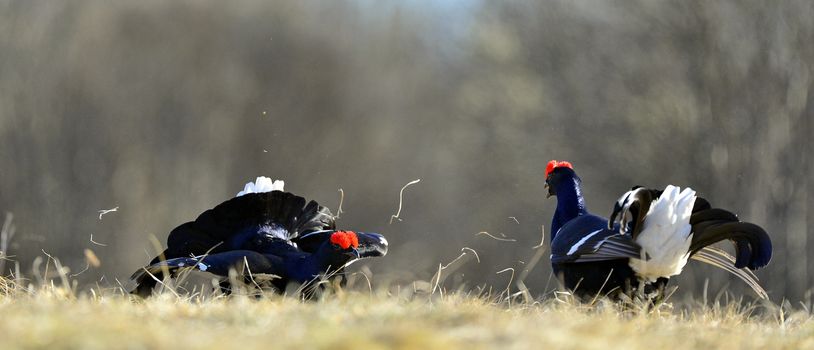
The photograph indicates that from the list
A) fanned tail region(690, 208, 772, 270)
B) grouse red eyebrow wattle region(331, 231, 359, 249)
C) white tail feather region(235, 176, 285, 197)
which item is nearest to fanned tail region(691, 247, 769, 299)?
fanned tail region(690, 208, 772, 270)

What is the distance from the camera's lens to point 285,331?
3473mm

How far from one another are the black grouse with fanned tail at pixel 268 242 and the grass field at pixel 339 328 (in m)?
1.30

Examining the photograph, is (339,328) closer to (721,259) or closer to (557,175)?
(721,259)

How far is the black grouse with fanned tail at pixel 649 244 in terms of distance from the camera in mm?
6320

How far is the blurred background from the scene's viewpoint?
2127cm

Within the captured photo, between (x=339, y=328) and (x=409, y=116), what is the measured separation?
94.0ft

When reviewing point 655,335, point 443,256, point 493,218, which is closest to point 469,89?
point 493,218

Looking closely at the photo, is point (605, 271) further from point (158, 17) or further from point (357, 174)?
point (357, 174)

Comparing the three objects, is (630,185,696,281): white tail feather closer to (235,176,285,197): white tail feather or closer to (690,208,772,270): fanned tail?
(690,208,772,270): fanned tail

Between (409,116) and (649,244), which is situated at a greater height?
(649,244)

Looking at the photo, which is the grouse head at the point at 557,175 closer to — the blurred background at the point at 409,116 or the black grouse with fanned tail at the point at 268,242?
the black grouse with fanned tail at the point at 268,242

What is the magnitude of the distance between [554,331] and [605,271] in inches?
113

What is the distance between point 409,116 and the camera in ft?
105

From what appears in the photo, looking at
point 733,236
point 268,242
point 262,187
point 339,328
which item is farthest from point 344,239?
point 339,328
